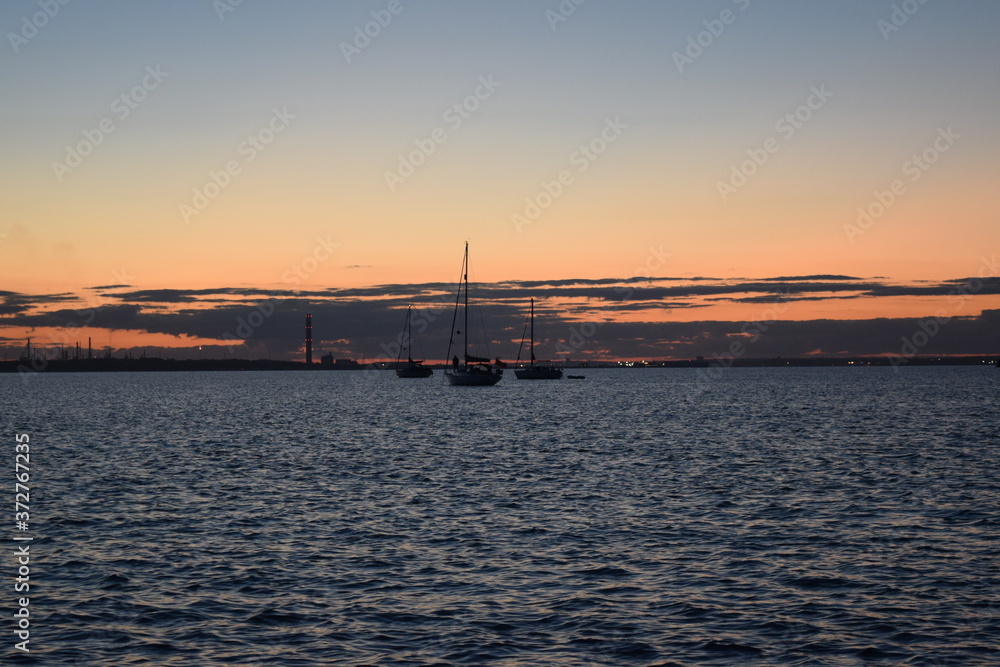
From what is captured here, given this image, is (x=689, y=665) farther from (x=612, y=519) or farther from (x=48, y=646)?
(x=612, y=519)

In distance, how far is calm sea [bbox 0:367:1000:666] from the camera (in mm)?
18062

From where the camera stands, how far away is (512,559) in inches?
1005

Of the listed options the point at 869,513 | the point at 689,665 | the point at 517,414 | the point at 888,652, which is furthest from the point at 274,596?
the point at 517,414

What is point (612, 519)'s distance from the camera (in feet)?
105

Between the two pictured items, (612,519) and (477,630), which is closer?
(477,630)

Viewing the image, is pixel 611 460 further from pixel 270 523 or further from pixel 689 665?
pixel 689 665

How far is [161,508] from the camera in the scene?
34.8 metres

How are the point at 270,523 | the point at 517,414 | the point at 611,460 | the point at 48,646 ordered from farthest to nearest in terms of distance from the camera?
→ the point at 517,414 < the point at 611,460 < the point at 270,523 < the point at 48,646

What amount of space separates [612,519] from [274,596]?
46.2 ft

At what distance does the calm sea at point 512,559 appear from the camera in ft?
59.3

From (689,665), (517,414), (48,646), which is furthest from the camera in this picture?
(517,414)

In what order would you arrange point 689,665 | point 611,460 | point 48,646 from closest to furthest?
point 689,665
point 48,646
point 611,460

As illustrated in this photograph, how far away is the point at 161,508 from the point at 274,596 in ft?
50.1

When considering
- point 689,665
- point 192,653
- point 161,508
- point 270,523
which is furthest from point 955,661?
point 161,508
